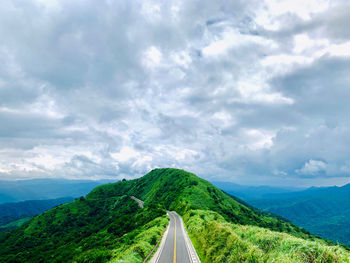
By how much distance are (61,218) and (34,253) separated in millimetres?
62121

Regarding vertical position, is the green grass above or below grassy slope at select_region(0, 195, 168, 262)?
above

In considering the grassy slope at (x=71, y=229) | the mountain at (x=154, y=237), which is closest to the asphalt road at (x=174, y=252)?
the mountain at (x=154, y=237)

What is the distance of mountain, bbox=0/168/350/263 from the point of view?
59.1 ft

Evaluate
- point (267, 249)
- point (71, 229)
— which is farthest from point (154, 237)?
point (71, 229)

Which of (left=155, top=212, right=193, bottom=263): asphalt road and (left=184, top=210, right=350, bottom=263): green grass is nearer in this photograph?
(left=184, top=210, right=350, bottom=263): green grass

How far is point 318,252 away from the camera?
48.4 feet

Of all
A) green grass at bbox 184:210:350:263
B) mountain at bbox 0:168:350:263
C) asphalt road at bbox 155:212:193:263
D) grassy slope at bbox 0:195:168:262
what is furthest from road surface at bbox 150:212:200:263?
grassy slope at bbox 0:195:168:262

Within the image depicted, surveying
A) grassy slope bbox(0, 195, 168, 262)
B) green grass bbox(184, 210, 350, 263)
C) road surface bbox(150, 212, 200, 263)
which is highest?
green grass bbox(184, 210, 350, 263)

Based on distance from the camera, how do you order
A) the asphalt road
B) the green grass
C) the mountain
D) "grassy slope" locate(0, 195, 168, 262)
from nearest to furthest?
the green grass → the mountain → the asphalt road → "grassy slope" locate(0, 195, 168, 262)

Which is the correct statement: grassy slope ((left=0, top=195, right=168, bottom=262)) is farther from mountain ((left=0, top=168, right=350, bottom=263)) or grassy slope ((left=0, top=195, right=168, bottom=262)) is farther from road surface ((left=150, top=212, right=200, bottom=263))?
road surface ((left=150, top=212, right=200, bottom=263))

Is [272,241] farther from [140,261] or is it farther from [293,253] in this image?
[140,261]

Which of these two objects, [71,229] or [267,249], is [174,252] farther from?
[71,229]

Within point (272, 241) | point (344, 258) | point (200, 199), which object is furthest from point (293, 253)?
point (200, 199)

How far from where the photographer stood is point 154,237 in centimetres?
3728
